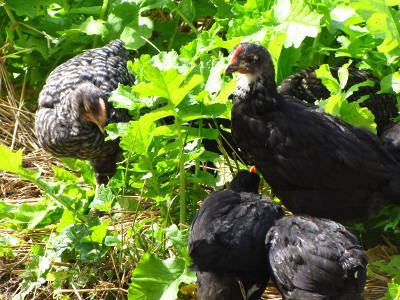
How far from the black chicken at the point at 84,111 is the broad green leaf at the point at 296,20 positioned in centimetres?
109

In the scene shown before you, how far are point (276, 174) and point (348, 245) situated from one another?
774 millimetres

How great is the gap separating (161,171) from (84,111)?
2.39ft

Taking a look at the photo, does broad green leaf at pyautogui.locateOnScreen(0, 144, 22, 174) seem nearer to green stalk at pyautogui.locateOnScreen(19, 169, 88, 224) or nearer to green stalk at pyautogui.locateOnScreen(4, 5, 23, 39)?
green stalk at pyautogui.locateOnScreen(19, 169, 88, 224)

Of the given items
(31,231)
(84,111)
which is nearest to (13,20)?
(84,111)

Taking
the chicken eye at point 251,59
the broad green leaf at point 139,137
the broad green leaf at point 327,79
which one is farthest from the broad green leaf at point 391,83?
the broad green leaf at point 139,137

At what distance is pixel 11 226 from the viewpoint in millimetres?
4730

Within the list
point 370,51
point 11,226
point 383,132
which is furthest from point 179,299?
point 370,51

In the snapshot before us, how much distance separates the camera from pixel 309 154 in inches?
167

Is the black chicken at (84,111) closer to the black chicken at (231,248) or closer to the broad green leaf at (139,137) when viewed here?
the broad green leaf at (139,137)

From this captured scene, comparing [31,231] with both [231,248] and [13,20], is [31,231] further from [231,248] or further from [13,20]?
[13,20]

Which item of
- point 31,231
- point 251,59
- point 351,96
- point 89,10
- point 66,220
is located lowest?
point 31,231

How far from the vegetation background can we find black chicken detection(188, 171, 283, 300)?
0.24m

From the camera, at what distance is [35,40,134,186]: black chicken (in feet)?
16.4

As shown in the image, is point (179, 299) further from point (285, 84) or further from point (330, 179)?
point (285, 84)
